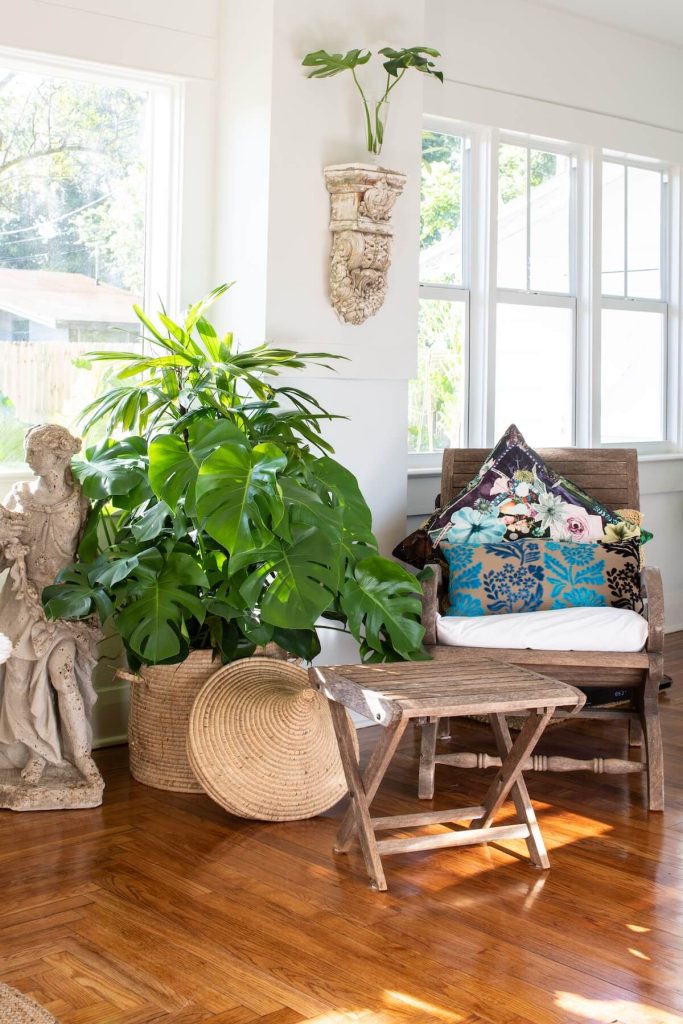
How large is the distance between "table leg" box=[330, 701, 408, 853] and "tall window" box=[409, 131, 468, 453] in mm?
2169

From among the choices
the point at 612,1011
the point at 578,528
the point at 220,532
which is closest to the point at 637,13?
the point at 578,528

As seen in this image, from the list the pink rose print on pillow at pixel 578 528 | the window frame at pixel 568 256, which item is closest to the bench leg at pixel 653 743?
the pink rose print on pillow at pixel 578 528

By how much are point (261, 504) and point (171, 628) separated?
0.41 meters

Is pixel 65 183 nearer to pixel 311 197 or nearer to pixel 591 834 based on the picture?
pixel 311 197

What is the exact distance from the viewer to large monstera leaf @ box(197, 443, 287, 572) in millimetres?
2887

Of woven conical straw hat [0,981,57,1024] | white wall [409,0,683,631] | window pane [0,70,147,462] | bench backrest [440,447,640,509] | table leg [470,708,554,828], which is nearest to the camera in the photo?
woven conical straw hat [0,981,57,1024]

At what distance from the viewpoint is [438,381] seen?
15.9 feet

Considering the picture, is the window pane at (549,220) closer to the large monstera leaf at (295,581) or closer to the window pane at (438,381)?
the window pane at (438,381)

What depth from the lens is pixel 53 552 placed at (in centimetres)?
329

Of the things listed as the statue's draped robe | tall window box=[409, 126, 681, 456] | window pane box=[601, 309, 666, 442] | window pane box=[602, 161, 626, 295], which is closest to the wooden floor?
the statue's draped robe

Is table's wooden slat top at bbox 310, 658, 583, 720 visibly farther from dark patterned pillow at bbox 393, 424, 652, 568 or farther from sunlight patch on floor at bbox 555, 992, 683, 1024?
dark patterned pillow at bbox 393, 424, 652, 568

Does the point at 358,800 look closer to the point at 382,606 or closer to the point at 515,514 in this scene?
the point at 382,606

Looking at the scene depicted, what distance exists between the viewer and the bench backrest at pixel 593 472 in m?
4.19

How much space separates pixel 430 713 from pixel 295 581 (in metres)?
0.63
